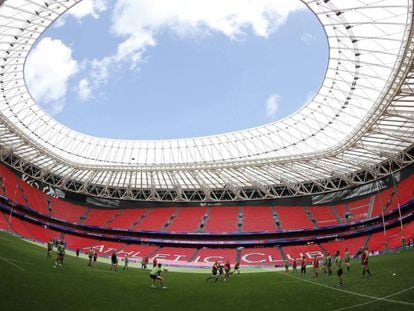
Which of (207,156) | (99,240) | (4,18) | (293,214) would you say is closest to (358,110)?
(207,156)

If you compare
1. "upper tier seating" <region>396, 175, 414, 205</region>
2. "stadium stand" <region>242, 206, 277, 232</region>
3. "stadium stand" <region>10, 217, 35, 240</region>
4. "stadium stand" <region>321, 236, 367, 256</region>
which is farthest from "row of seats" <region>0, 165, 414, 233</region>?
"stadium stand" <region>10, 217, 35, 240</region>

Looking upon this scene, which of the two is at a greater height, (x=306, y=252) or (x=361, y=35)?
(x=361, y=35)

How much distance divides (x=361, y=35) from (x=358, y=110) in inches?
466

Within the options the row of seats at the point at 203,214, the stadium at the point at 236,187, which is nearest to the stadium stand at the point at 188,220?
the row of seats at the point at 203,214

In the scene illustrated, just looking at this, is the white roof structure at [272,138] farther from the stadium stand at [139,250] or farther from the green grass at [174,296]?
the green grass at [174,296]

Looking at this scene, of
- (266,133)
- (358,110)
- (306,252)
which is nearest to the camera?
(358,110)

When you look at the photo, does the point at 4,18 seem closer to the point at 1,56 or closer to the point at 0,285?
the point at 1,56

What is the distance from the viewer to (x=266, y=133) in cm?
4919

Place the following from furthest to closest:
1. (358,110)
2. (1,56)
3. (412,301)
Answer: (358,110), (1,56), (412,301)

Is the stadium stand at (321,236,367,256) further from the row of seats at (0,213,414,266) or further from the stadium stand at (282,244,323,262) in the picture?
the stadium stand at (282,244,323,262)

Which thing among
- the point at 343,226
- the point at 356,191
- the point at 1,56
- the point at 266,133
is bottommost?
the point at 343,226

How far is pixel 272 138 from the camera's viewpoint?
49938 mm

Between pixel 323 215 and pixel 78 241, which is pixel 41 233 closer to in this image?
pixel 78 241

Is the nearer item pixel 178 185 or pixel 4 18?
pixel 4 18
